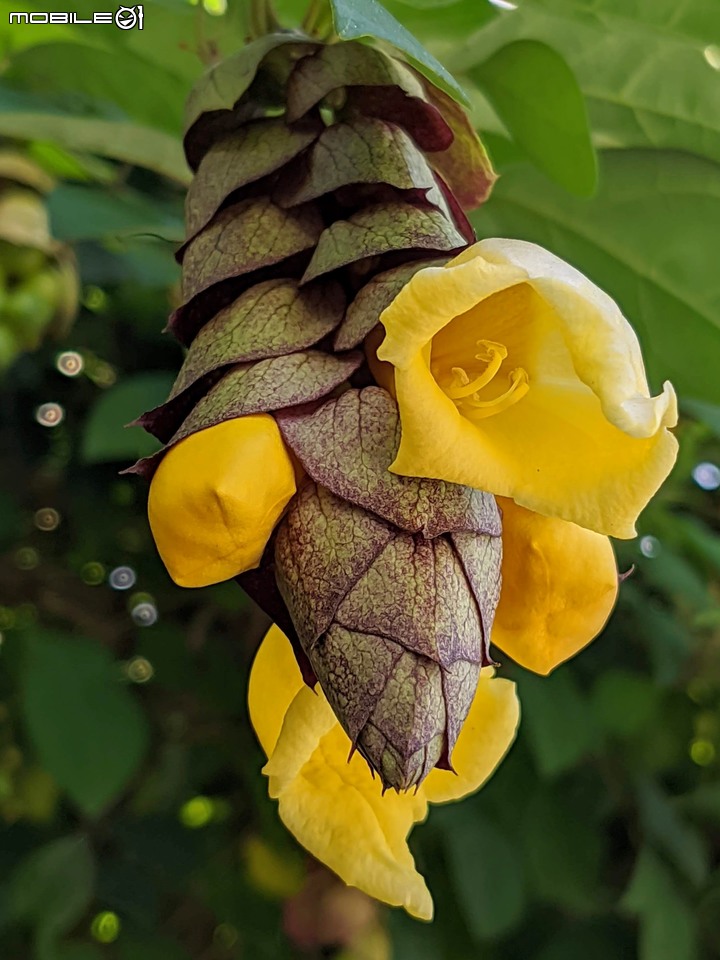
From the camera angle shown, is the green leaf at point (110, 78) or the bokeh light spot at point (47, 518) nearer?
the green leaf at point (110, 78)

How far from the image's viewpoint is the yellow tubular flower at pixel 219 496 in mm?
296

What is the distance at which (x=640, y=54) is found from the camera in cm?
58

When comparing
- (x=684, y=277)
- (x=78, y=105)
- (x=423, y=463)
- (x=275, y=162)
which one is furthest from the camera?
(x=78, y=105)

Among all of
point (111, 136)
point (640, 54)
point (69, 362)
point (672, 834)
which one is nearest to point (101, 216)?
point (111, 136)

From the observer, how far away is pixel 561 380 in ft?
1.06

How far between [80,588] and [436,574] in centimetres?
88

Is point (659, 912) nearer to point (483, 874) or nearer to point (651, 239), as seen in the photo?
point (483, 874)

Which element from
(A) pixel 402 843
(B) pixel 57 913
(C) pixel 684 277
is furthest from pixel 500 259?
(B) pixel 57 913

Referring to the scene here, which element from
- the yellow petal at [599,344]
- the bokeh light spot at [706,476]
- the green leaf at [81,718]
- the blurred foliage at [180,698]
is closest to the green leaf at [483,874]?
the blurred foliage at [180,698]

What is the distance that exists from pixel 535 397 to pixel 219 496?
11 centimetres

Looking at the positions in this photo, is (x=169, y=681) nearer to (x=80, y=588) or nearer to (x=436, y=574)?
(x=80, y=588)

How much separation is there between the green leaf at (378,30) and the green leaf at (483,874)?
803mm
